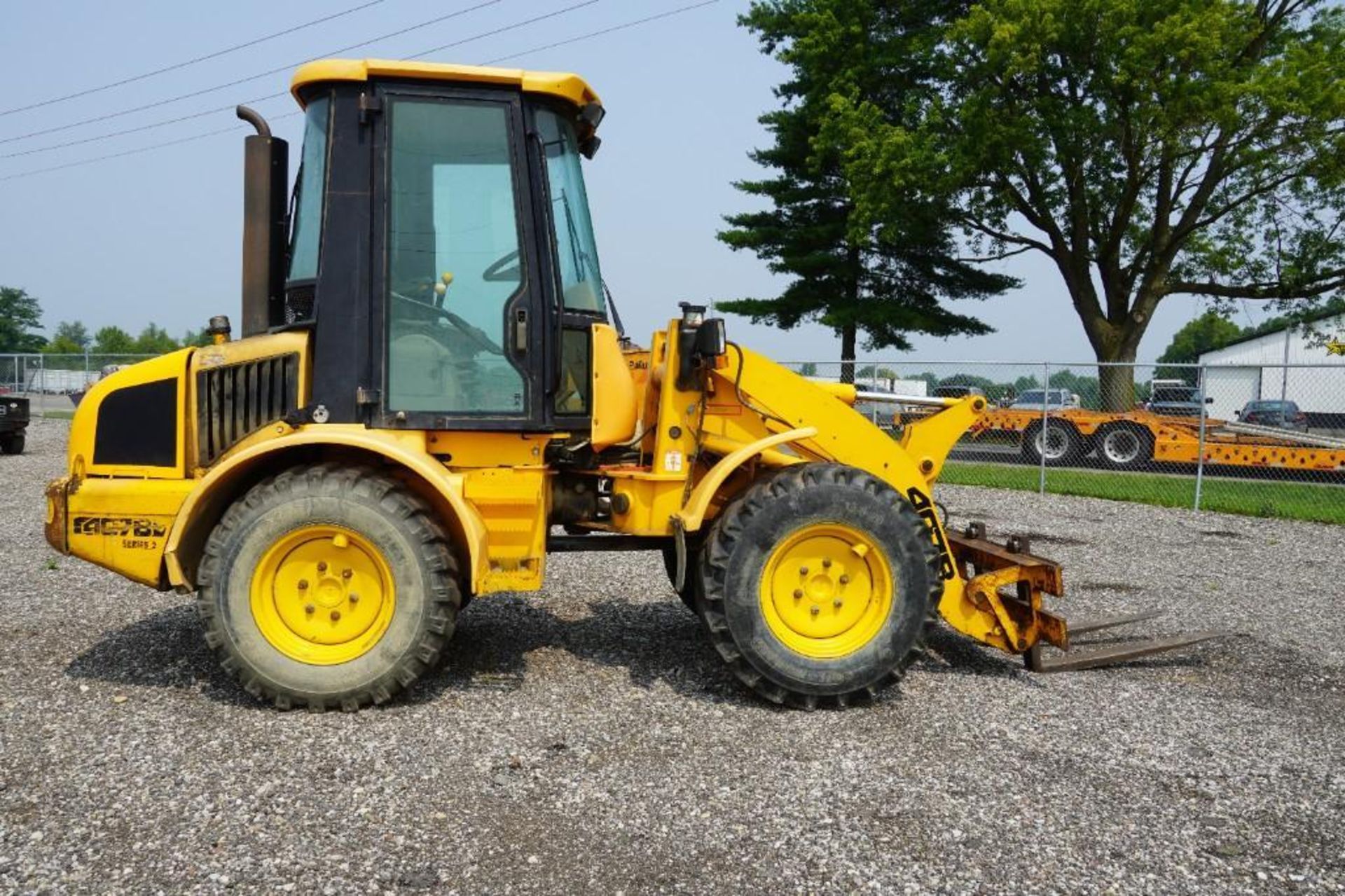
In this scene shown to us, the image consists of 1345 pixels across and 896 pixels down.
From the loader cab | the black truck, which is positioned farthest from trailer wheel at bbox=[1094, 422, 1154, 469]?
the black truck

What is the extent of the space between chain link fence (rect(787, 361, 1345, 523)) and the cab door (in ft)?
33.9

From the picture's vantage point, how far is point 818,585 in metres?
4.78

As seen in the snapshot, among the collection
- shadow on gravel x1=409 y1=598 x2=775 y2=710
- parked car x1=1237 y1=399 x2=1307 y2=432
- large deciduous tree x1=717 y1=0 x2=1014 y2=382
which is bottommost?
shadow on gravel x1=409 y1=598 x2=775 y2=710

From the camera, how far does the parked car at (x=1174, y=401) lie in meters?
16.6

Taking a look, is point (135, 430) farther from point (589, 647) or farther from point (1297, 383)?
point (1297, 383)

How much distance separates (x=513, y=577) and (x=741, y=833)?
1.75m

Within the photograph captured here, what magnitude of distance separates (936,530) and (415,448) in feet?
8.52

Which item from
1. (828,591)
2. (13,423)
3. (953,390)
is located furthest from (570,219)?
(13,423)

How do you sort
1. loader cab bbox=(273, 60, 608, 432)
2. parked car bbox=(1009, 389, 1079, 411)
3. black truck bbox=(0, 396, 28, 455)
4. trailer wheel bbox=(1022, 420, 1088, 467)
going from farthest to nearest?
black truck bbox=(0, 396, 28, 455), trailer wheel bbox=(1022, 420, 1088, 467), parked car bbox=(1009, 389, 1079, 411), loader cab bbox=(273, 60, 608, 432)

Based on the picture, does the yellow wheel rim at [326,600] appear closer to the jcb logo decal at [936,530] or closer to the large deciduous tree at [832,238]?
the jcb logo decal at [936,530]

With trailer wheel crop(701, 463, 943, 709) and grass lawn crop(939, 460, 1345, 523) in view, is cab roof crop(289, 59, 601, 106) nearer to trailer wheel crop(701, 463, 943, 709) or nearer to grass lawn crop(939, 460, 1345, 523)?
trailer wheel crop(701, 463, 943, 709)

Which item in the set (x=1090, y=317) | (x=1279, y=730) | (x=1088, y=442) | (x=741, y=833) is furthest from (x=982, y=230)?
(x=741, y=833)

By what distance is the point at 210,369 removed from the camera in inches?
184

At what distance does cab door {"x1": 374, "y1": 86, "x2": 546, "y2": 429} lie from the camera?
4621 millimetres
